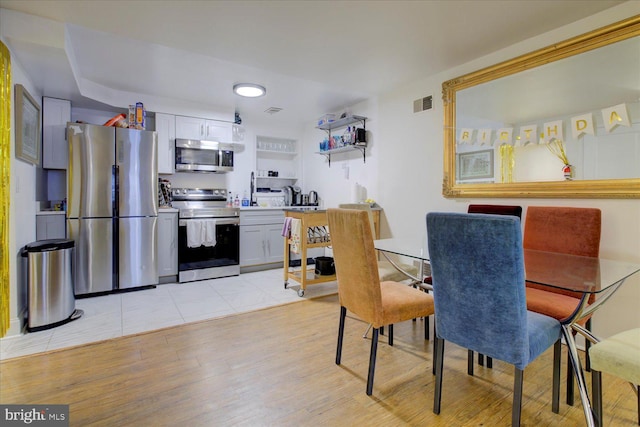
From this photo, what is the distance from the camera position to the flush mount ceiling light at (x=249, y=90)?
3.59m

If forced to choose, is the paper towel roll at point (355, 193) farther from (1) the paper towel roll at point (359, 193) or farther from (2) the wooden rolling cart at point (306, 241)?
(2) the wooden rolling cart at point (306, 241)

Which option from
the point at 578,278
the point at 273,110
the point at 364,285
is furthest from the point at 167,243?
the point at 578,278

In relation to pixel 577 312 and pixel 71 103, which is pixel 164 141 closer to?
pixel 71 103

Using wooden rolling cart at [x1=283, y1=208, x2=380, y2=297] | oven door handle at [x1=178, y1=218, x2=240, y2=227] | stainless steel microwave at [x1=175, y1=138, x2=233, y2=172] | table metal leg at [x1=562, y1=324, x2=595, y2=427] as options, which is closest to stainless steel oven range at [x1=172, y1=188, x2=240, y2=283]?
oven door handle at [x1=178, y1=218, x2=240, y2=227]

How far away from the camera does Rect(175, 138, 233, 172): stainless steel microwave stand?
423cm

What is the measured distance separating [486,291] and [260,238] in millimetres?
3667

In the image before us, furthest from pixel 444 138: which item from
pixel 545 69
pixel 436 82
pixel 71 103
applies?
pixel 71 103

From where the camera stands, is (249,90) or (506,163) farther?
(249,90)

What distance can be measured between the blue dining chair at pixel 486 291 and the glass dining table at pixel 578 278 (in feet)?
0.40

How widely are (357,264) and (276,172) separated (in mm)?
3872

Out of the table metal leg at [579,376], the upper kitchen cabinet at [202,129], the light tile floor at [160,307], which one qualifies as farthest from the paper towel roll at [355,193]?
the table metal leg at [579,376]

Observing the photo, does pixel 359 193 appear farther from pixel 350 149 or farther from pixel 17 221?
pixel 17 221

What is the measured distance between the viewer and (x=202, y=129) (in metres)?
4.43

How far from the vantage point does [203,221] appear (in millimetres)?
4027
